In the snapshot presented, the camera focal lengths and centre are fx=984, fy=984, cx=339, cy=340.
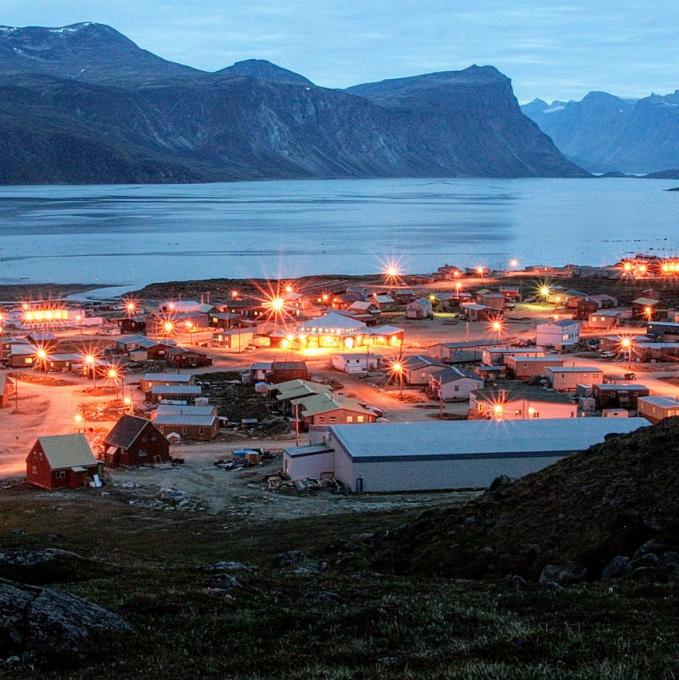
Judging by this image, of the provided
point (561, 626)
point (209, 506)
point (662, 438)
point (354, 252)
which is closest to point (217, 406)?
point (209, 506)

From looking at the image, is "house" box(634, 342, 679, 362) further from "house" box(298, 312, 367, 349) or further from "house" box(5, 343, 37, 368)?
"house" box(5, 343, 37, 368)

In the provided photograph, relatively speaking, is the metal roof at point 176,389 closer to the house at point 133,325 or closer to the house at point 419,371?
the house at point 419,371

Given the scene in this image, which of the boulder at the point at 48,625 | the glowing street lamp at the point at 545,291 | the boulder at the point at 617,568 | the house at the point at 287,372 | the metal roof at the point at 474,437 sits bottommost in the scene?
the house at the point at 287,372

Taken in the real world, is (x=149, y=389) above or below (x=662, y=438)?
below

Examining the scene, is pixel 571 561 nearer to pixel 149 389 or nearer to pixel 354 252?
pixel 149 389

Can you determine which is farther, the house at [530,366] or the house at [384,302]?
the house at [384,302]

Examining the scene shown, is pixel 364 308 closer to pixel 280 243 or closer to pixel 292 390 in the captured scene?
pixel 292 390

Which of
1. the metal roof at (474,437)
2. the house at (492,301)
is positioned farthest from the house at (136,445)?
the house at (492,301)

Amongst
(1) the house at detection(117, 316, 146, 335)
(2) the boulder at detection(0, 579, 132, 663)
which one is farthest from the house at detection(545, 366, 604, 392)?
(2) the boulder at detection(0, 579, 132, 663)
